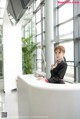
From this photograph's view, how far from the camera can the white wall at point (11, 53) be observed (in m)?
8.04

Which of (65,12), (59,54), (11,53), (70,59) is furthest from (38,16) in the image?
(59,54)

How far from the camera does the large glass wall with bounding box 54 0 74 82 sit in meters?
5.90

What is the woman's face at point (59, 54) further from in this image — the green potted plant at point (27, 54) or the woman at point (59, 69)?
the green potted plant at point (27, 54)

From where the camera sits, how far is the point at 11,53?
8109 mm

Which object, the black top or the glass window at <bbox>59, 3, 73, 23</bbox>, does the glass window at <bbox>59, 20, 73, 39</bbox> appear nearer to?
the glass window at <bbox>59, 3, 73, 23</bbox>

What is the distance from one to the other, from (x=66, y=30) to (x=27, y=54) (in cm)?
272

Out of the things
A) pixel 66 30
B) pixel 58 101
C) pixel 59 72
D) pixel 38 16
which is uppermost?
pixel 38 16

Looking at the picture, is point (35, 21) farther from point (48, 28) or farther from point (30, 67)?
Answer: point (48, 28)

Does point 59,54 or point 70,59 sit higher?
point 59,54

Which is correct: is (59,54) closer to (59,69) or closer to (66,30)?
(59,69)

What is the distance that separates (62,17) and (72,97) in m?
4.97

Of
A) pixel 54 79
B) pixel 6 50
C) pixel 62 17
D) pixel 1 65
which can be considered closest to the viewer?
pixel 54 79

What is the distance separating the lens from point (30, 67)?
8.65 metres

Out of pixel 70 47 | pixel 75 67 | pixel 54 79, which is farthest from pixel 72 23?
pixel 54 79
